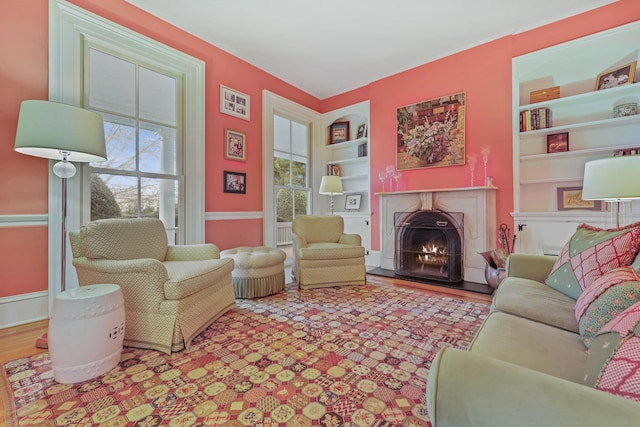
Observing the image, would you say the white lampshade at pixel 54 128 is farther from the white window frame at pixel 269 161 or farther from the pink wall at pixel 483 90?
the pink wall at pixel 483 90

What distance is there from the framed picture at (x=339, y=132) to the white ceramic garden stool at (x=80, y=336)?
397cm

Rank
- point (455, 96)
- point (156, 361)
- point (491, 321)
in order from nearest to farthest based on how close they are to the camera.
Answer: point (491, 321) → point (156, 361) → point (455, 96)

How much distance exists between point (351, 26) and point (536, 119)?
2.27 meters

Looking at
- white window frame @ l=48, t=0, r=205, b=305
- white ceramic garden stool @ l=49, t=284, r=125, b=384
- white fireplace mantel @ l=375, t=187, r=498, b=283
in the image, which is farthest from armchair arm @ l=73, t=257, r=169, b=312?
white fireplace mantel @ l=375, t=187, r=498, b=283

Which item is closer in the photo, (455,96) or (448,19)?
(448,19)

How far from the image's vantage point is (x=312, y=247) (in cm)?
304

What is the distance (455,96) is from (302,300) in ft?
10.3

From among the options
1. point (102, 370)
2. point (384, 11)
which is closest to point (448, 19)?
point (384, 11)

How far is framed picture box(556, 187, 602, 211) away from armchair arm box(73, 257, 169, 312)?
383 centimetres

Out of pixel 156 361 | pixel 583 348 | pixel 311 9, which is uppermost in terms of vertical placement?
pixel 311 9

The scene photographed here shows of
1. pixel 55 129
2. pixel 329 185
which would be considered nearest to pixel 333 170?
pixel 329 185

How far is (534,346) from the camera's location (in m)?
0.95

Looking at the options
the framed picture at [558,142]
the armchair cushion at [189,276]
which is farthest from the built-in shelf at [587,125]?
the armchair cushion at [189,276]

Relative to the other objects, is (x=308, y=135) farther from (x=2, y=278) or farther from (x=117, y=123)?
(x=2, y=278)
